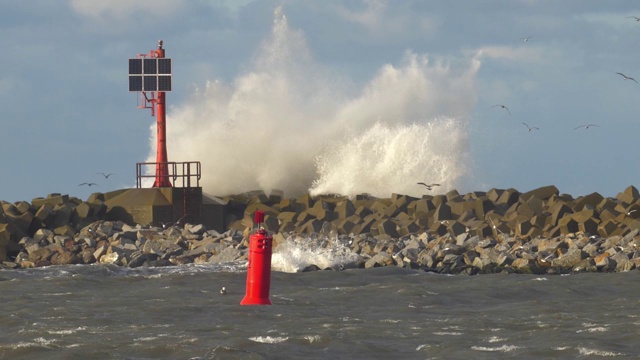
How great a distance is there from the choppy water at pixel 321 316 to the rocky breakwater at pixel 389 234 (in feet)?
4.23

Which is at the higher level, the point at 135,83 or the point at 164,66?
the point at 164,66

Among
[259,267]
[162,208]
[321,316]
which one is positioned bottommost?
[321,316]

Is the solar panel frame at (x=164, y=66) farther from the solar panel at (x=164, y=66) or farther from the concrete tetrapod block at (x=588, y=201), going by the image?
the concrete tetrapod block at (x=588, y=201)

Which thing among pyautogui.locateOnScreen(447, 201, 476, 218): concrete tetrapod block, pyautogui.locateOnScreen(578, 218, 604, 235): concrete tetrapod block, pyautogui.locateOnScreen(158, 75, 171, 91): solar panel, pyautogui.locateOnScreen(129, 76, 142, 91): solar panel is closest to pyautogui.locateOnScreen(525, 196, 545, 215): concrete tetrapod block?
pyautogui.locateOnScreen(447, 201, 476, 218): concrete tetrapod block

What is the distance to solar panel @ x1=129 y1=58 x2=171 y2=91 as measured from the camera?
2788cm

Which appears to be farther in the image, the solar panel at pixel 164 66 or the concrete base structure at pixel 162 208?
the solar panel at pixel 164 66

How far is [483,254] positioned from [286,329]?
792cm

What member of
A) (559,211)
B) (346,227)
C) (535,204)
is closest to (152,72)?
(346,227)

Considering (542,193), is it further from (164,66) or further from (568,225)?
(164,66)

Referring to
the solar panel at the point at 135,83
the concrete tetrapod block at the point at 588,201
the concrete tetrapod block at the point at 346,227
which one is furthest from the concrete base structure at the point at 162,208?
the concrete tetrapod block at the point at 588,201

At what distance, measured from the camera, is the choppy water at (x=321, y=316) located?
37.9ft

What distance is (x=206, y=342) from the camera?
11.8 m

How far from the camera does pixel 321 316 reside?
45.8 ft

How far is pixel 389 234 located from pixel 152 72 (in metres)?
7.85
